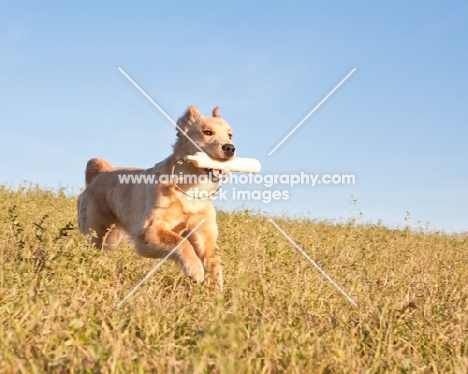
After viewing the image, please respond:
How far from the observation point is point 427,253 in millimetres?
9930

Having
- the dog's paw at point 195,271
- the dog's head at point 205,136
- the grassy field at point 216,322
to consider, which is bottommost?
the grassy field at point 216,322

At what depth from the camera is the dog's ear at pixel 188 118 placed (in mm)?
7223

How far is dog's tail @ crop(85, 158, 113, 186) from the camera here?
852 centimetres

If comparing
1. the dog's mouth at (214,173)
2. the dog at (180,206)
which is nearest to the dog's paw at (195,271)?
the dog at (180,206)

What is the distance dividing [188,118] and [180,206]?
1.34 metres

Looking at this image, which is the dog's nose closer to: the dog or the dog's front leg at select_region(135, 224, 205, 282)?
the dog

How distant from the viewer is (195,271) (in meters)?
5.55

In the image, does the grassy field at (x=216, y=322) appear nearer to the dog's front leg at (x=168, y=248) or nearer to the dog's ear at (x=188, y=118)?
the dog's front leg at (x=168, y=248)

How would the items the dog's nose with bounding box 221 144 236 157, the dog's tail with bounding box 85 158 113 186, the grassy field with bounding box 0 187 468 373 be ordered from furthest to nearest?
1. the dog's tail with bounding box 85 158 113 186
2. the dog's nose with bounding box 221 144 236 157
3. the grassy field with bounding box 0 187 468 373

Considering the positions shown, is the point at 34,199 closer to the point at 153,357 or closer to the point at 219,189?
the point at 219,189

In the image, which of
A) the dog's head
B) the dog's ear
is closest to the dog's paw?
the dog's head

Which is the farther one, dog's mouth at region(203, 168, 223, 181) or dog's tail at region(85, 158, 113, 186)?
dog's tail at region(85, 158, 113, 186)

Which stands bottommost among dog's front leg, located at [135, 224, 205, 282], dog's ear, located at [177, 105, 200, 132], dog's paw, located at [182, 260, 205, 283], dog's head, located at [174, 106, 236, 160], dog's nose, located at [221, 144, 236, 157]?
dog's paw, located at [182, 260, 205, 283]

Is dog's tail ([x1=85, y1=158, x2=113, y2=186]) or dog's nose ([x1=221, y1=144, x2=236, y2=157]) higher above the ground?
dog's tail ([x1=85, y1=158, x2=113, y2=186])
